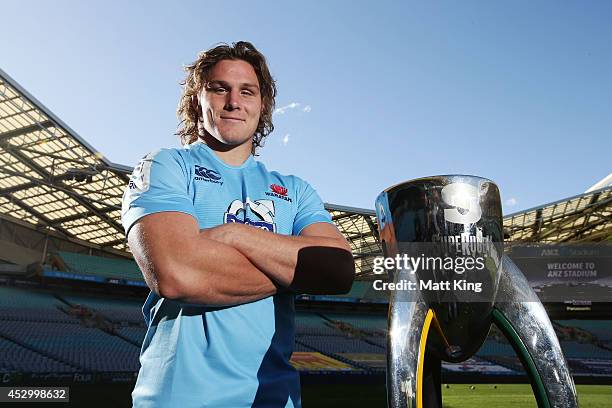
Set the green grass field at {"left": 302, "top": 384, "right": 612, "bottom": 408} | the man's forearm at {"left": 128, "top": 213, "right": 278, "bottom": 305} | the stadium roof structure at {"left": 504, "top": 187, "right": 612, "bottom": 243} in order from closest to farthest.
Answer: the man's forearm at {"left": 128, "top": 213, "right": 278, "bottom": 305} → the green grass field at {"left": 302, "top": 384, "right": 612, "bottom": 408} → the stadium roof structure at {"left": 504, "top": 187, "right": 612, "bottom": 243}

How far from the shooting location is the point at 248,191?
1221 mm

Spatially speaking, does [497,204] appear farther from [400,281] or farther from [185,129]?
[185,129]

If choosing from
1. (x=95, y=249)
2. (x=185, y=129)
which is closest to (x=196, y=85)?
(x=185, y=129)

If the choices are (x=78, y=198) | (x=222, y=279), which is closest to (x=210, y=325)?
(x=222, y=279)

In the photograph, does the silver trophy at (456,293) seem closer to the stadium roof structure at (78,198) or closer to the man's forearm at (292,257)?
the man's forearm at (292,257)

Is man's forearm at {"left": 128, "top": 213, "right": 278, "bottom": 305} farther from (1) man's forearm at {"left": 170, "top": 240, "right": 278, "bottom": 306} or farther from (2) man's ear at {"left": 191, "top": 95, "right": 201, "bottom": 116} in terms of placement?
(2) man's ear at {"left": 191, "top": 95, "right": 201, "bottom": 116}

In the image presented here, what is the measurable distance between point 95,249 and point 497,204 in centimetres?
2553

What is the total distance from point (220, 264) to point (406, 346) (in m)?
0.43

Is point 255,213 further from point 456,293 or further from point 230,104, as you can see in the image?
point 456,293

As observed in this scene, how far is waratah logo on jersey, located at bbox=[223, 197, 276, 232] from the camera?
46.4 inches

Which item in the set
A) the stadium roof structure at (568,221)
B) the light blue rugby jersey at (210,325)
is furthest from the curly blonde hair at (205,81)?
the stadium roof structure at (568,221)

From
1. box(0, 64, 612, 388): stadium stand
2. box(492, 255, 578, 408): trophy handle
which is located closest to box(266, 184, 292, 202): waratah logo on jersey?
box(492, 255, 578, 408): trophy handle

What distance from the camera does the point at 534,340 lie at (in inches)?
30.4

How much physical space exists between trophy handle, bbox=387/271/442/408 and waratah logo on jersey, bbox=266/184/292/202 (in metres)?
0.50
